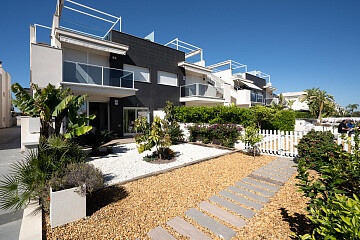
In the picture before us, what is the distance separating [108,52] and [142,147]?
11695 mm

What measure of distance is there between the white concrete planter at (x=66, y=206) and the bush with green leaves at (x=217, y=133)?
959 centimetres

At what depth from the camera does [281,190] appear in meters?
5.18

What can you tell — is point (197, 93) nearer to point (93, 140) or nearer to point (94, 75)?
point (94, 75)

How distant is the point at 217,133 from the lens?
1223 centimetres

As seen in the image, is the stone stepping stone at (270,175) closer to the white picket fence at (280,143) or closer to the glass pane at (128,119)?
the white picket fence at (280,143)

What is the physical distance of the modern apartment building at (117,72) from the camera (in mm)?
11273

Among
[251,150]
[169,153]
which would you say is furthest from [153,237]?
[251,150]

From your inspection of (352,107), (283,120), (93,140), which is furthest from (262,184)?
(352,107)

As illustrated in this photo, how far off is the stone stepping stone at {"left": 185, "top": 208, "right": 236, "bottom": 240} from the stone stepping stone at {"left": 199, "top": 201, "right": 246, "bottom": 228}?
0.21m

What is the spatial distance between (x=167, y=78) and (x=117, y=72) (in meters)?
7.10

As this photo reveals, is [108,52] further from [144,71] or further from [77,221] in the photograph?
[77,221]

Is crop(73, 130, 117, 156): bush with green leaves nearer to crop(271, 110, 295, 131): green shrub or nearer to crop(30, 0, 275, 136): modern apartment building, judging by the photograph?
crop(30, 0, 275, 136): modern apartment building

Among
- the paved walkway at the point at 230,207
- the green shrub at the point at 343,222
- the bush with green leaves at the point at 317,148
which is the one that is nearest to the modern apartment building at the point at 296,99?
the bush with green leaves at the point at 317,148

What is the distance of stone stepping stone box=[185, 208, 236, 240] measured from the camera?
3.28 meters
